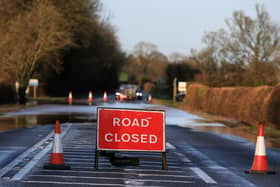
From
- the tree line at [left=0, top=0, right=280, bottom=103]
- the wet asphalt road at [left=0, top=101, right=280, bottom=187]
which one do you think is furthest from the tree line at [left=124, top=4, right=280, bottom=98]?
the wet asphalt road at [left=0, top=101, right=280, bottom=187]

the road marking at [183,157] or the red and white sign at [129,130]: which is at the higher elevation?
the red and white sign at [129,130]

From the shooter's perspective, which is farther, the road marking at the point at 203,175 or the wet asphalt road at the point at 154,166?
the road marking at the point at 203,175

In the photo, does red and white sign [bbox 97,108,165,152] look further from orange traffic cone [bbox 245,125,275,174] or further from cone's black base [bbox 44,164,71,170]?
orange traffic cone [bbox 245,125,275,174]

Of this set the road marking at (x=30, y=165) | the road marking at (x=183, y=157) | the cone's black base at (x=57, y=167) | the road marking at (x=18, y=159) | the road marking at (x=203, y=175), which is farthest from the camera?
the road marking at (x=183, y=157)

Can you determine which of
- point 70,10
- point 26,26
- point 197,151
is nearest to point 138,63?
point 70,10

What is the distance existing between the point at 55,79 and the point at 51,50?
20014 mm

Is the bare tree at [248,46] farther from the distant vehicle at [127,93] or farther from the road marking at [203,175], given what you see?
the road marking at [203,175]

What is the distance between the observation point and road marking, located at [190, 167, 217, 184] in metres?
10.1

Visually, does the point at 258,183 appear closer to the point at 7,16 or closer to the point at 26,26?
the point at 26,26

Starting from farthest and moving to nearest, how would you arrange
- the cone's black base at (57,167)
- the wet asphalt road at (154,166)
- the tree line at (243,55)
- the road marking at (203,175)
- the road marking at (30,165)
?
1. the tree line at (243,55)
2. the cone's black base at (57,167)
3. the road marking at (30,165)
4. the road marking at (203,175)
5. the wet asphalt road at (154,166)

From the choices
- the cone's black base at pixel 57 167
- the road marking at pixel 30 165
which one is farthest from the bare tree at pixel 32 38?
the cone's black base at pixel 57 167

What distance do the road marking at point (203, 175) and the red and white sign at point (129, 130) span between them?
780 millimetres

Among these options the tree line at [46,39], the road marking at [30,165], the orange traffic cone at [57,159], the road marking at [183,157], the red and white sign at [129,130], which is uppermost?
the tree line at [46,39]

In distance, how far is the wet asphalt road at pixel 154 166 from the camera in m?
9.91
